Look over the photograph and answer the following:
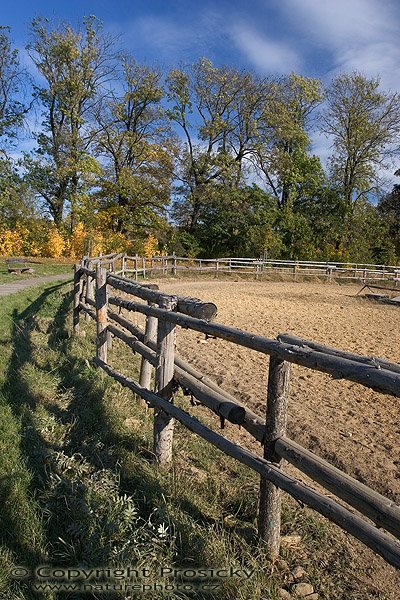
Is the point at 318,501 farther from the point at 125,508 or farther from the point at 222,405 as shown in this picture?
the point at 125,508

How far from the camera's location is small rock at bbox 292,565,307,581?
250cm

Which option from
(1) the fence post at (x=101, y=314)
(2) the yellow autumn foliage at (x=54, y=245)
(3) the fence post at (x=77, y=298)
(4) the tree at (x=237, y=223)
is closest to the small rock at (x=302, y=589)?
(1) the fence post at (x=101, y=314)

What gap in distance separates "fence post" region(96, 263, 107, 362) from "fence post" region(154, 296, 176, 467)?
6.70ft

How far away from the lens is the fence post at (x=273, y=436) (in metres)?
2.55

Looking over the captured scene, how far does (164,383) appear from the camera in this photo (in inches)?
140

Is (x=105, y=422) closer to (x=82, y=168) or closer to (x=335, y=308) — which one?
(x=335, y=308)

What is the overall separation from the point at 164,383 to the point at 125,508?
1051mm

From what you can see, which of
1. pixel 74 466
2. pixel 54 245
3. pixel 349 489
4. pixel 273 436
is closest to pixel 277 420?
pixel 273 436

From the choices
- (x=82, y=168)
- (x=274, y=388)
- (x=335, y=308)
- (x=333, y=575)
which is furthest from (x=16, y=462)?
(x=82, y=168)

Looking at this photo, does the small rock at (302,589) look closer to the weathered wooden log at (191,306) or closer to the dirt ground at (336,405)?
the dirt ground at (336,405)

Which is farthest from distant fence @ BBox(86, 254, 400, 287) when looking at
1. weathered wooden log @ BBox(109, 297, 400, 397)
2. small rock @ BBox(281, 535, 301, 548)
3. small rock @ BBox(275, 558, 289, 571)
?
small rock @ BBox(275, 558, 289, 571)

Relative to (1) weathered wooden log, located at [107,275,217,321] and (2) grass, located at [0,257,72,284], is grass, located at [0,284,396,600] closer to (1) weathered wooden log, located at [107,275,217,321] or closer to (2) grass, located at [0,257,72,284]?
(1) weathered wooden log, located at [107,275,217,321]

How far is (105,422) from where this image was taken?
406 cm

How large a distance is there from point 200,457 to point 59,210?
29844mm
